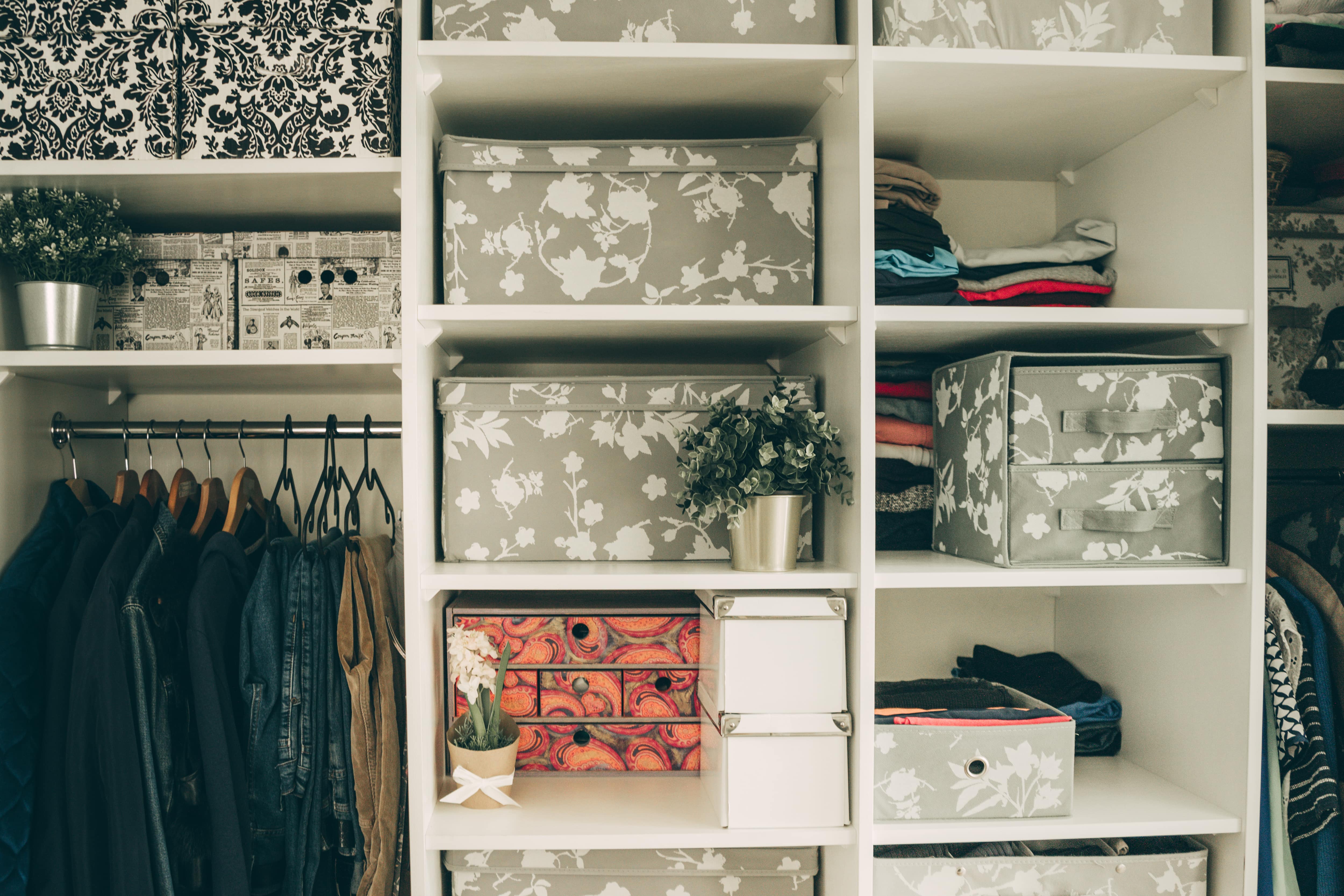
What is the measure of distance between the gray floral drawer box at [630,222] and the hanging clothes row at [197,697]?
450mm

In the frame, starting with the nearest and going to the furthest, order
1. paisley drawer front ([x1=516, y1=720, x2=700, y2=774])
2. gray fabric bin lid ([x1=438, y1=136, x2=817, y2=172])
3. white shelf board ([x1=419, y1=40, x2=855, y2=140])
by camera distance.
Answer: white shelf board ([x1=419, y1=40, x2=855, y2=140]) < gray fabric bin lid ([x1=438, y1=136, x2=817, y2=172]) < paisley drawer front ([x1=516, y1=720, x2=700, y2=774])

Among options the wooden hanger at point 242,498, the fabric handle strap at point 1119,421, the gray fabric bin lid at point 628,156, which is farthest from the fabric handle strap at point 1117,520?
the wooden hanger at point 242,498

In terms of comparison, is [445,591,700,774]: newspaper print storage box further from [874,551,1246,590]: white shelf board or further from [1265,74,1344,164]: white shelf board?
[1265,74,1344,164]: white shelf board

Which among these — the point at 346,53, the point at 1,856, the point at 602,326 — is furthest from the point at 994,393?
the point at 1,856

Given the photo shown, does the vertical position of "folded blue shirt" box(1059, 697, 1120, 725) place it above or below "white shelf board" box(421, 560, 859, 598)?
below

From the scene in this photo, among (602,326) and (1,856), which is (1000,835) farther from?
(1,856)

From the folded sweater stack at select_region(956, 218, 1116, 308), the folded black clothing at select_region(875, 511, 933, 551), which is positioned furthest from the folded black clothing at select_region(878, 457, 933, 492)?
the folded sweater stack at select_region(956, 218, 1116, 308)

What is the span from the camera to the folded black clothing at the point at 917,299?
139 centimetres

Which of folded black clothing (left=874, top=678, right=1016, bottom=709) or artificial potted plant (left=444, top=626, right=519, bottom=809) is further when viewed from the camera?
folded black clothing (left=874, top=678, right=1016, bottom=709)

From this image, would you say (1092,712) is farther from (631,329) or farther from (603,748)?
(631,329)

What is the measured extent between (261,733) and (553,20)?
1255 millimetres

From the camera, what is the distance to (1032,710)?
1313mm

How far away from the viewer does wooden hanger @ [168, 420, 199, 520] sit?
1.53 metres

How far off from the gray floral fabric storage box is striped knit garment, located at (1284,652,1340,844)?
762mm
